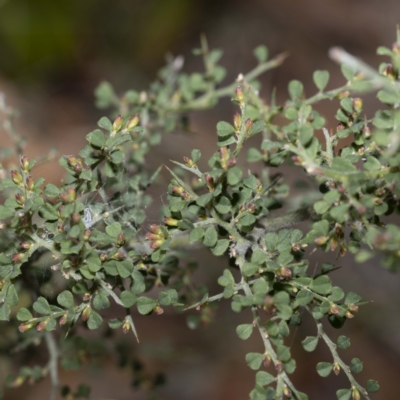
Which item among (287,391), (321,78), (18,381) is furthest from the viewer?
(18,381)

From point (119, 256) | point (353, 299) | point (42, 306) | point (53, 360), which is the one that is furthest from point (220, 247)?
point (53, 360)

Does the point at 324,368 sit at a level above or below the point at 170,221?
below

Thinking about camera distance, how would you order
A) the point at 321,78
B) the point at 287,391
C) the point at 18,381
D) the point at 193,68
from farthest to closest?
the point at 193,68 < the point at 18,381 < the point at 321,78 < the point at 287,391

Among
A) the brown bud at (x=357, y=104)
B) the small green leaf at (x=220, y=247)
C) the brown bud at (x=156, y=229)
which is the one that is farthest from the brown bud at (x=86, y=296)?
the brown bud at (x=357, y=104)

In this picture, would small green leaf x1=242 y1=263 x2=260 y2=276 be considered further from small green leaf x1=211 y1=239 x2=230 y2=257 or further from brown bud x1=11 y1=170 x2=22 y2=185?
brown bud x1=11 y1=170 x2=22 y2=185

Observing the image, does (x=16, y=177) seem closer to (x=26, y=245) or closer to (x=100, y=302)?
(x=26, y=245)

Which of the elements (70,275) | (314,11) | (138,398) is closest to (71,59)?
(314,11)

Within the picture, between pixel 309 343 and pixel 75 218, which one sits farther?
pixel 309 343

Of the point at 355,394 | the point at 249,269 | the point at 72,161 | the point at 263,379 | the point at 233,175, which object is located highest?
the point at 72,161

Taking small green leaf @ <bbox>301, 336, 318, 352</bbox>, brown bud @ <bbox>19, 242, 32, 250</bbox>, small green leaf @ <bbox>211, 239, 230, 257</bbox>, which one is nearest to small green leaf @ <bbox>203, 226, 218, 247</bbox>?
small green leaf @ <bbox>211, 239, 230, 257</bbox>
